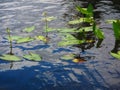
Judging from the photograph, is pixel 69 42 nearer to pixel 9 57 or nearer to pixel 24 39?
pixel 24 39

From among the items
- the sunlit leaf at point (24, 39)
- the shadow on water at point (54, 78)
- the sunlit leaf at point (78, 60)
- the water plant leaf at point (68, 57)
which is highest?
the sunlit leaf at point (24, 39)

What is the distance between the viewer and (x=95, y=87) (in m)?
2.98

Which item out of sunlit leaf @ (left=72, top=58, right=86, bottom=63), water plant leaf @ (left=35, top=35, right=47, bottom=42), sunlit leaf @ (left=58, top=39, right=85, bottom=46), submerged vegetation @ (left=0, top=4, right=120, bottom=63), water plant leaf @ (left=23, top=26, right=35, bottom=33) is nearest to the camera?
sunlit leaf @ (left=72, top=58, right=86, bottom=63)

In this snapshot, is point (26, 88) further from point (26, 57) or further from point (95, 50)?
point (95, 50)

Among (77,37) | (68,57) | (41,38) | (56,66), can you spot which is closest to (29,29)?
(41,38)

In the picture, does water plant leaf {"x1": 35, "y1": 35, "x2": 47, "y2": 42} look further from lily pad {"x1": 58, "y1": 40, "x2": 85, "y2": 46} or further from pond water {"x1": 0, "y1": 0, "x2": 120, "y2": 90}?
lily pad {"x1": 58, "y1": 40, "x2": 85, "y2": 46}

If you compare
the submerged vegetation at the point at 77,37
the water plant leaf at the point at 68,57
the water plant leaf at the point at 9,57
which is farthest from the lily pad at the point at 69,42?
the water plant leaf at the point at 9,57

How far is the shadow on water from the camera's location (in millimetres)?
3029

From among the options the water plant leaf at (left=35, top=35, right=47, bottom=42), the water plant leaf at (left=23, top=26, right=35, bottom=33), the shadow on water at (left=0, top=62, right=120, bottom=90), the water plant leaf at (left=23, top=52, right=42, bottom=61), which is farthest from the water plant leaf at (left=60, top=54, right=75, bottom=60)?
the water plant leaf at (left=23, top=26, right=35, bottom=33)

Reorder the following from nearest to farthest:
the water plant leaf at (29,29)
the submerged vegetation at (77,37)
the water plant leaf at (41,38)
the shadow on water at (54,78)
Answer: the shadow on water at (54,78) → the submerged vegetation at (77,37) → the water plant leaf at (41,38) → the water plant leaf at (29,29)

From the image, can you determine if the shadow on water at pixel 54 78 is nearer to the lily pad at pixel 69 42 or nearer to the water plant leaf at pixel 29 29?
the lily pad at pixel 69 42

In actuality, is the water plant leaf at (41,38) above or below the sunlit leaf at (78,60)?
above

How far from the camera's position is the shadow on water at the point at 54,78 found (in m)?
3.03

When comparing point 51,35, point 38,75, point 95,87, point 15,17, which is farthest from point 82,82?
point 15,17
